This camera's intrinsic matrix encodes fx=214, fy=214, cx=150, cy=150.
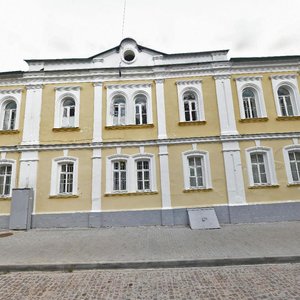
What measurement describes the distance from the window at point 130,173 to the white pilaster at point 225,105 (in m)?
4.07

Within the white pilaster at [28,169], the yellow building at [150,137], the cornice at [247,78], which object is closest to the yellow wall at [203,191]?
the yellow building at [150,137]

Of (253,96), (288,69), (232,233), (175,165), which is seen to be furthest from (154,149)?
(288,69)

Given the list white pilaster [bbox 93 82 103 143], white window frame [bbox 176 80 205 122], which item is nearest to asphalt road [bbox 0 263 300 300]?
white pilaster [bbox 93 82 103 143]

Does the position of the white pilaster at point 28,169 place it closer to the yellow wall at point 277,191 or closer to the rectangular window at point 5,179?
the rectangular window at point 5,179

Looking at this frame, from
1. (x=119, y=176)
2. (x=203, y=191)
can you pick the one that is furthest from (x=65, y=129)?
(x=203, y=191)

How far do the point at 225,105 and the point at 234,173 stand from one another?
3.54m

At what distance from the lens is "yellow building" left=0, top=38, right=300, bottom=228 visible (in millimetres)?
10211

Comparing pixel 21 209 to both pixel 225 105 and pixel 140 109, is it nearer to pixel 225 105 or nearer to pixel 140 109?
pixel 140 109

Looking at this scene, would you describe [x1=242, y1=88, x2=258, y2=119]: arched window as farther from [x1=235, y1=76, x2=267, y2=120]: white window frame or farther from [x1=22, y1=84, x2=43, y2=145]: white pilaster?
[x1=22, y1=84, x2=43, y2=145]: white pilaster

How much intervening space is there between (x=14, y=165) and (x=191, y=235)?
29.8 ft

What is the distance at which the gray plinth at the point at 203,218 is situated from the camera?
30.6ft

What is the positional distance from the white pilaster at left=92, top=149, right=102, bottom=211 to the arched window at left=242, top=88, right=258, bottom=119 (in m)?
Answer: 8.01

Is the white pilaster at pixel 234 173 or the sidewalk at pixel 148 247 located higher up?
the white pilaster at pixel 234 173

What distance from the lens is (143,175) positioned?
1072 centimetres
